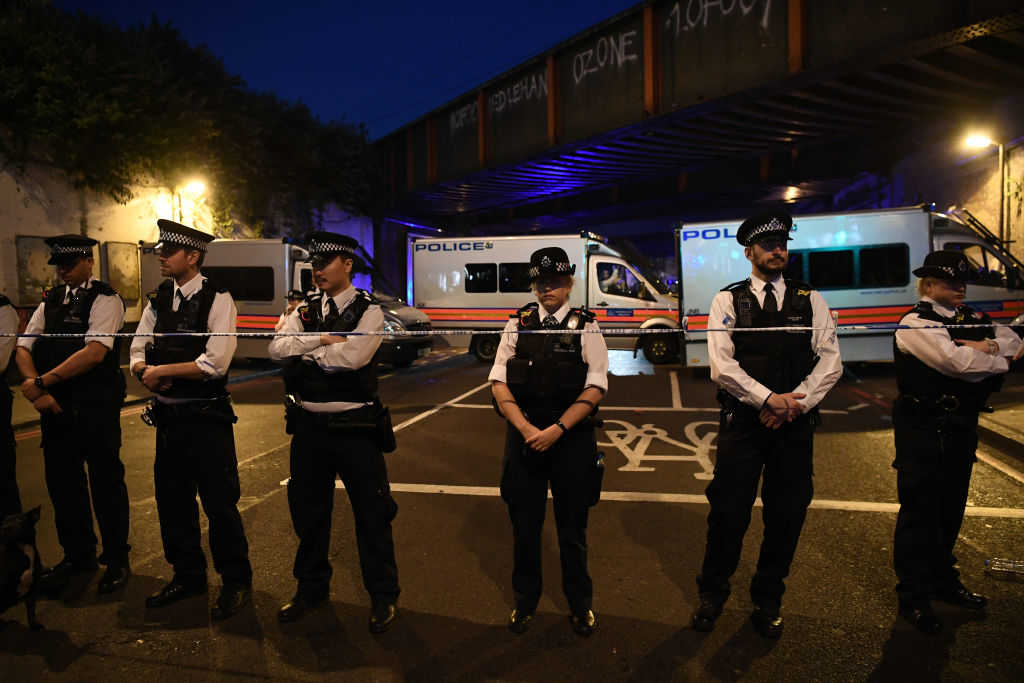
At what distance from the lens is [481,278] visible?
586 inches

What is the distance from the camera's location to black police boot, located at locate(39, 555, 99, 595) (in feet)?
11.6

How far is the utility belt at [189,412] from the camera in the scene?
3.33 meters

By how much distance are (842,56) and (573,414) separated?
11.1 m

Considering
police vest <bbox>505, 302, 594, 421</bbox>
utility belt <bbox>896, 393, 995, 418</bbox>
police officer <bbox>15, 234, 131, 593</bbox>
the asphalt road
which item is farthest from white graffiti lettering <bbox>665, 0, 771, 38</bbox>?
police officer <bbox>15, 234, 131, 593</bbox>

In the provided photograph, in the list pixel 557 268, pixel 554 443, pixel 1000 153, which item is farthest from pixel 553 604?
pixel 1000 153

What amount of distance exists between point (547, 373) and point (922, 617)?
2288mm

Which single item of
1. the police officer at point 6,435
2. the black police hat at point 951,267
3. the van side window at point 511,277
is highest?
the van side window at point 511,277

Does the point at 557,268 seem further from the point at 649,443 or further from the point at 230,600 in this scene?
the point at 649,443

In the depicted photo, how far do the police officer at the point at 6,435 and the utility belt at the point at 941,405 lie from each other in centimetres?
523

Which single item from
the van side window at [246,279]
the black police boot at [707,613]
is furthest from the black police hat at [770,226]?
the van side window at [246,279]

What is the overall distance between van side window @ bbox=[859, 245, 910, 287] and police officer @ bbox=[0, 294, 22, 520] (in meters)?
12.1

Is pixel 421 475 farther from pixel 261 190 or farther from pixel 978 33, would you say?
pixel 261 190

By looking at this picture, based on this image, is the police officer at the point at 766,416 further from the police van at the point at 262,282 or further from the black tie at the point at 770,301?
the police van at the point at 262,282

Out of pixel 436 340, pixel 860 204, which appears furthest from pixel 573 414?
pixel 860 204
